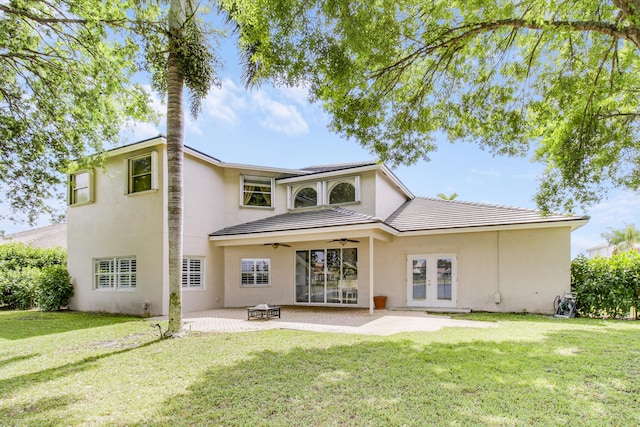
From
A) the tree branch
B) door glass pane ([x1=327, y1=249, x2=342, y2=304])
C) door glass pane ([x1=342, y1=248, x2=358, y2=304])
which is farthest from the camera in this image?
door glass pane ([x1=327, y1=249, x2=342, y2=304])

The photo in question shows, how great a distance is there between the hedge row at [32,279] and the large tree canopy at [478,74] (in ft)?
47.0

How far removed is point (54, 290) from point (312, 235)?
1225 cm

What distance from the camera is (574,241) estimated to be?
13.0 meters

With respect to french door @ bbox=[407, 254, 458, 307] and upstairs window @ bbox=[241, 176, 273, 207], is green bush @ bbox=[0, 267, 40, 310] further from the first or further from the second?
french door @ bbox=[407, 254, 458, 307]

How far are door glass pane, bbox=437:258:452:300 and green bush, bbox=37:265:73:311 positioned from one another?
655 inches

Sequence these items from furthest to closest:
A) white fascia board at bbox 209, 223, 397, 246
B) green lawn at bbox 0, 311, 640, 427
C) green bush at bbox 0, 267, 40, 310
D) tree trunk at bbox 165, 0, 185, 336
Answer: green bush at bbox 0, 267, 40, 310 → white fascia board at bbox 209, 223, 397, 246 → tree trunk at bbox 165, 0, 185, 336 → green lawn at bbox 0, 311, 640, 427

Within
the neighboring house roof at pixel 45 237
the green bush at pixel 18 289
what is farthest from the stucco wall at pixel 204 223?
the neighboring house roof at pixel 45 237

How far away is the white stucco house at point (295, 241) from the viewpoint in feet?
44.0

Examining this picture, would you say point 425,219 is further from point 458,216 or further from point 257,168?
point 257,168

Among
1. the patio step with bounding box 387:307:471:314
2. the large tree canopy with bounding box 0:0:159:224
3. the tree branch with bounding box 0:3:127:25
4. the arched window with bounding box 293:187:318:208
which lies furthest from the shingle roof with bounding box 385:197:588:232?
the tree branch with bounding box 0:3:127:25

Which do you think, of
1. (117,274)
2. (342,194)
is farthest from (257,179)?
(117,274)

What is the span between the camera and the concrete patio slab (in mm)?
10242

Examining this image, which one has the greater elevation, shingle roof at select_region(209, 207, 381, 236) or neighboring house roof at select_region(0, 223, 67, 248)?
shingle roof at select_region(209, 207, 381, 236)

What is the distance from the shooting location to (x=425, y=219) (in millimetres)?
15656
